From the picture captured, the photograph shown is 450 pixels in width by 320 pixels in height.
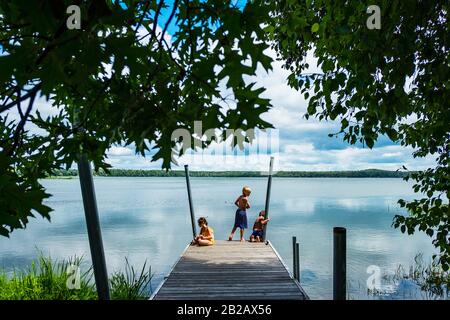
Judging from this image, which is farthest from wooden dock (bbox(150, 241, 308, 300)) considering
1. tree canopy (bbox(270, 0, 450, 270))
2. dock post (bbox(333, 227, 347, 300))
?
tree canopy (bbox(270, 0, 450, 270))

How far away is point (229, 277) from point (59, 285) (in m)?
4.20

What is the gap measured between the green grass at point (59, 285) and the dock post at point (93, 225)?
2.91 metres

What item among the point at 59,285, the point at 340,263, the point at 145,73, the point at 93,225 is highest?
the point at 145,73

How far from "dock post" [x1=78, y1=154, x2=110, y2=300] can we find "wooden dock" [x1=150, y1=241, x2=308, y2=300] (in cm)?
80

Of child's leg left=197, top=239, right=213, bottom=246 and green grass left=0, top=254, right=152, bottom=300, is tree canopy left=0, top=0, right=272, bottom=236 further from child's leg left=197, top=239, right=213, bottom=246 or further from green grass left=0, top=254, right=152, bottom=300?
child's leg left=197, top=239, right=213, bottom=246

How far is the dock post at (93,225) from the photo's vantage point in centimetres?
512

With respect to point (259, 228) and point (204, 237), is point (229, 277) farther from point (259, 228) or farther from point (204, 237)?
point (259, 228)

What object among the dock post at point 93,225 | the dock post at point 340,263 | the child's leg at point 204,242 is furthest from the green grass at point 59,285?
the dock post at point 340,263

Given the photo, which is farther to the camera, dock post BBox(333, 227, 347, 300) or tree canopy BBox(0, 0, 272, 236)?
dock post BBox(333, 227, 347, 300)

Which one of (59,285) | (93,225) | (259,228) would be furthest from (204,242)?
(93,225)

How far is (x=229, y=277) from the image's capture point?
263 inches

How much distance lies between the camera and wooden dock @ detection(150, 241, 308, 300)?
18.8 feet
